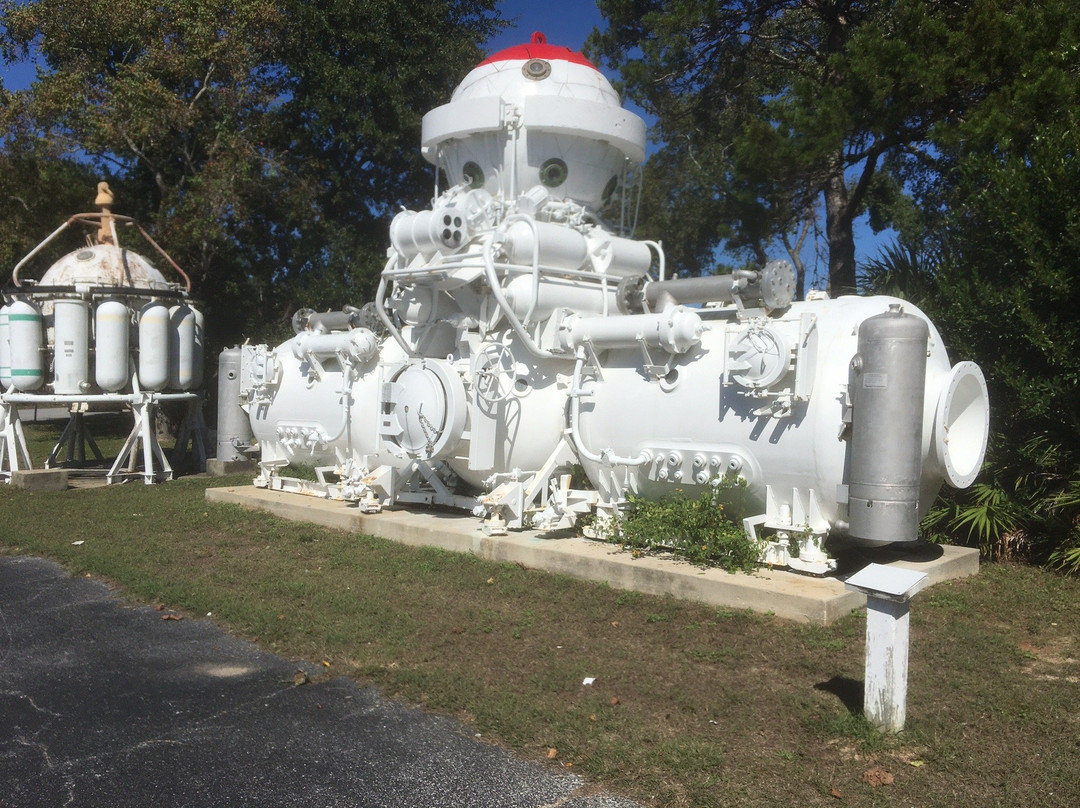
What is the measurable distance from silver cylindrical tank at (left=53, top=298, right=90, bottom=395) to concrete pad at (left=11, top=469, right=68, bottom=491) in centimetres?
121

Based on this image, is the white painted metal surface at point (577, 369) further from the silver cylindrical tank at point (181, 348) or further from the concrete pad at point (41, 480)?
the concrete pad at point (41, 480)

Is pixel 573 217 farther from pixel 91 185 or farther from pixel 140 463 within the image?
pixel 91 185

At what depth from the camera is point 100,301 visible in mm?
14047

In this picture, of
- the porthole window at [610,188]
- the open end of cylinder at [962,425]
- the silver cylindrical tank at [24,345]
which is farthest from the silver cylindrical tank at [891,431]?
the silver cylindrical tank at [24,345]

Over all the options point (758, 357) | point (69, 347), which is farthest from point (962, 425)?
point (69, 347)

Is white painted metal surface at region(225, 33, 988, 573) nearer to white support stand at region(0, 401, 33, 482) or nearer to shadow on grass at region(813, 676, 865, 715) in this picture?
shadow on grass at region(813, 676, 865, 715)

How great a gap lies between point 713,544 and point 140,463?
41.2 feet

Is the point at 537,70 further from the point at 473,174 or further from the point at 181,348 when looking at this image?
the point at 181,348

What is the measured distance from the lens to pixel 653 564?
731cm

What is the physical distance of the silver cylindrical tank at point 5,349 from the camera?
1370 centimetres

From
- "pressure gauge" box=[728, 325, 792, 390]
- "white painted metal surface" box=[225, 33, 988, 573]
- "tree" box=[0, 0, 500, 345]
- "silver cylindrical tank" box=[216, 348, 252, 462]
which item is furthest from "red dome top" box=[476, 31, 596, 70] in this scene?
"tree" box=[0, 0, 500, 345]

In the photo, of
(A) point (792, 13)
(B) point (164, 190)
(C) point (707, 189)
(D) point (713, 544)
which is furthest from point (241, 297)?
(D) point (713, 544)

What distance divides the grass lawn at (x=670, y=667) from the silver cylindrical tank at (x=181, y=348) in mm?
5784

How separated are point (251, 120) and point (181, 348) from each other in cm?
783
